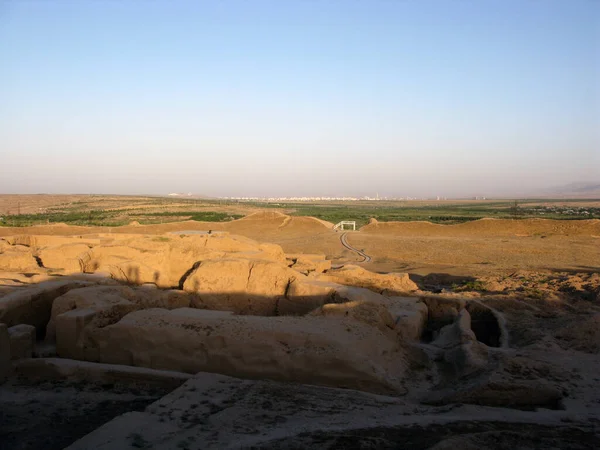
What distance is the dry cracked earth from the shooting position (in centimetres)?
441

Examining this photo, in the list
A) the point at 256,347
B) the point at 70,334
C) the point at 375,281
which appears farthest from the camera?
the point at 375,281

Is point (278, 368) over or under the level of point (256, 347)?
under

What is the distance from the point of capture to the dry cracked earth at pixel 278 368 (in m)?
4.41

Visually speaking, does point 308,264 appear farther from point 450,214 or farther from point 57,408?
point 450,214

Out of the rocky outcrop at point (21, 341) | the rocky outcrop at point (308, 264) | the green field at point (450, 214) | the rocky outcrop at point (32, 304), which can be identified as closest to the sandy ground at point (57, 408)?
the rocky outcrop at point (21, 341)

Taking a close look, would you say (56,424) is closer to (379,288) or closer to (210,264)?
(210,264)

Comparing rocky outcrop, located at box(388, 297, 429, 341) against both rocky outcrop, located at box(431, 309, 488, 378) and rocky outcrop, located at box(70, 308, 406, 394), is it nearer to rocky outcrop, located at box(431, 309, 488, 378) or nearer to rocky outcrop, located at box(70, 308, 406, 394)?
rocky outcrop, located at box(431, 309, 488, 378)

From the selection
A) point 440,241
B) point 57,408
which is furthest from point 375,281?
point 440,241

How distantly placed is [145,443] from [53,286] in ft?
15.9

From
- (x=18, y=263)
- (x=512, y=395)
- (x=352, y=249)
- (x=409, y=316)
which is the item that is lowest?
(x=352, y=249)

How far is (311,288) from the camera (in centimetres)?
881

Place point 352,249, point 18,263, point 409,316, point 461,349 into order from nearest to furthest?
1. point 461,349
2. point 409,316
3. point 18,263
4. point 352,249

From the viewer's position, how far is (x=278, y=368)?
5898mm

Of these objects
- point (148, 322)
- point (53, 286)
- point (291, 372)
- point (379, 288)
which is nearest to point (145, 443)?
point (291, 372)
